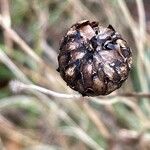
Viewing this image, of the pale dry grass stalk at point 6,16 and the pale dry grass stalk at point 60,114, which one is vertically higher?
the pale dry grass stalk at point 6,16

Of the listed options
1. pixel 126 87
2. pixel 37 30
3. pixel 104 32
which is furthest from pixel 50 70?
pixel 104 32

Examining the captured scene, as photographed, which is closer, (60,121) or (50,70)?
(50,70)

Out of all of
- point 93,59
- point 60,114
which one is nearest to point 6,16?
point 60,114

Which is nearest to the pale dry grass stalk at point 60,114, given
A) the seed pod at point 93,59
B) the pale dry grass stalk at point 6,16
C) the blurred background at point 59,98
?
the blurred background at point 59,98

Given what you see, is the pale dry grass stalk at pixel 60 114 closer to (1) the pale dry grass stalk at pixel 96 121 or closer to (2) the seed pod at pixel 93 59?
(1) the pale dry grass stalk at pixel 96 121

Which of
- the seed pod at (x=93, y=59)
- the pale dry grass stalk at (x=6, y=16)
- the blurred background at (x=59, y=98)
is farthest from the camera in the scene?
the blurred background at (x=59, y=98)

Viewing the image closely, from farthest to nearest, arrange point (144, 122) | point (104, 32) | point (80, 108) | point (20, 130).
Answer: point (20, 130) → point (80, 108) → point (144, 122) → point (104, 32)

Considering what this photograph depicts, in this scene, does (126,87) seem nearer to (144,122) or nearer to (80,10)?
(144,122)
